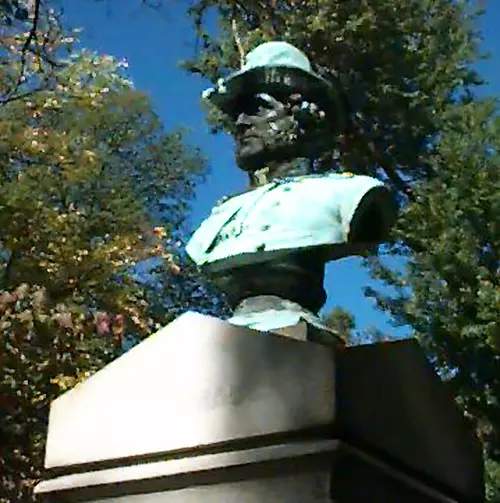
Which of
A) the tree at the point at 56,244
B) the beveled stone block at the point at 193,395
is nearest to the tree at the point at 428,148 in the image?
the tree at the point at 56,244

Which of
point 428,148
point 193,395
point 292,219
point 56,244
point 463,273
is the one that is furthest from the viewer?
point 428,148

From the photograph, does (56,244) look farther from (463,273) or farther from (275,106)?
(275,106)

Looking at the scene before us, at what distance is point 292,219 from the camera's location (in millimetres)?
2662

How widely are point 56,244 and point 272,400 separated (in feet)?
31.6

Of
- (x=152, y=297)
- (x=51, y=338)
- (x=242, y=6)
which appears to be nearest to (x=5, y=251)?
(x=51, y=338)

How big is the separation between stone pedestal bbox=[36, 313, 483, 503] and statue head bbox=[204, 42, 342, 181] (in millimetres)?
735

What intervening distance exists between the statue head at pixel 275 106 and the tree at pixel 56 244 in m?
3.38

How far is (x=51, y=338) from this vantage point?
31.7 ft

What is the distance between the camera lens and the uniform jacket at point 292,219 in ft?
8.64

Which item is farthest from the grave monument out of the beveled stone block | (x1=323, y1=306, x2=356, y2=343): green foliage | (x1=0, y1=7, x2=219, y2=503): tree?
(x1=323, y1=306, x2=356, y2=343): green foliage

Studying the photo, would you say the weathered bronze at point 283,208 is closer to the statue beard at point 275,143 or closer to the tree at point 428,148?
the statue beard at point 275,143

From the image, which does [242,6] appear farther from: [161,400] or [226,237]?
[161,400]

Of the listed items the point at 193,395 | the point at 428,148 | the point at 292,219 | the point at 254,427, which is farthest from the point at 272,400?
the point at 428,148

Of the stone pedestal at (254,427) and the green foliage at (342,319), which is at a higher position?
the green foliage at (342,319)
